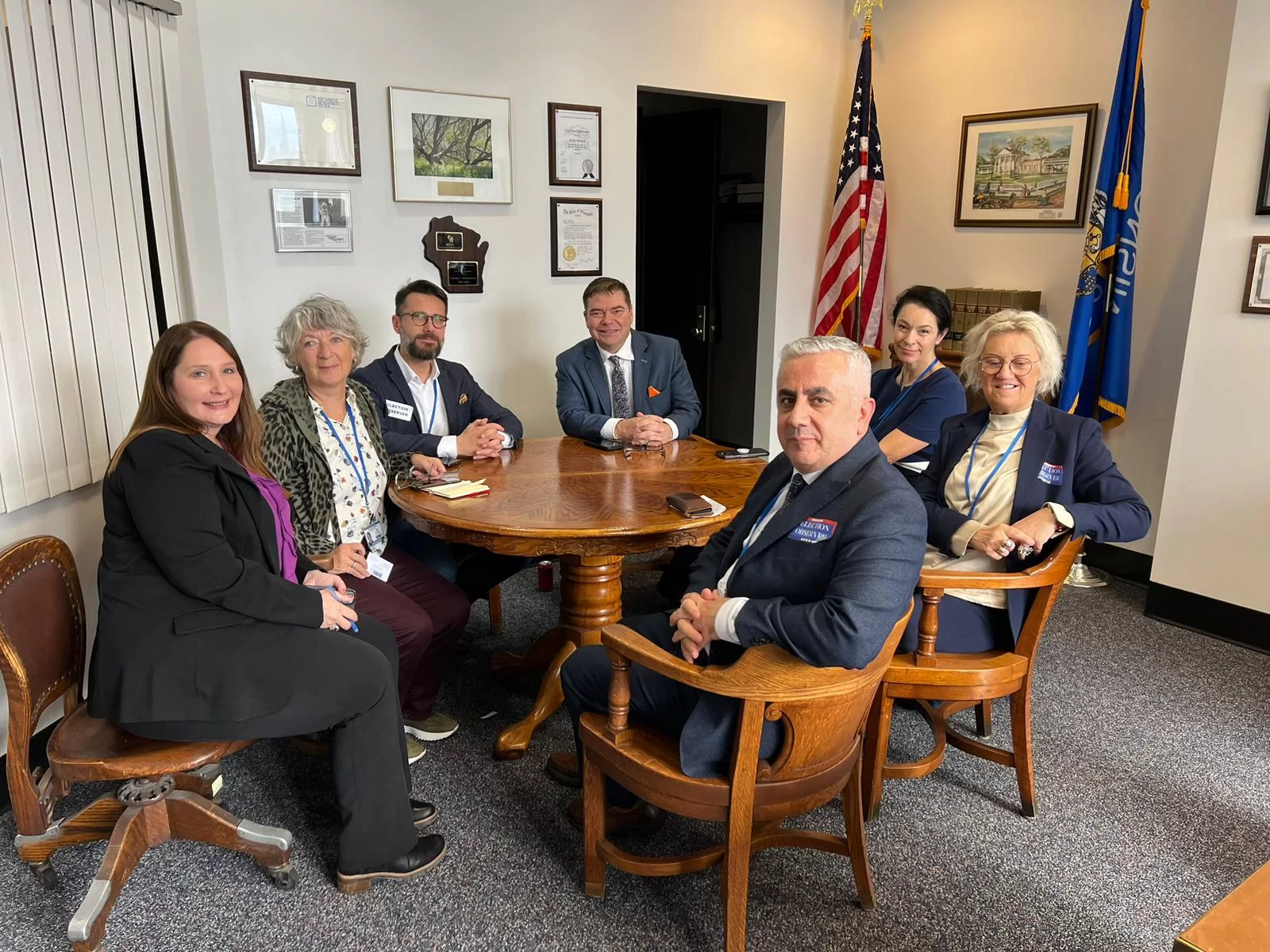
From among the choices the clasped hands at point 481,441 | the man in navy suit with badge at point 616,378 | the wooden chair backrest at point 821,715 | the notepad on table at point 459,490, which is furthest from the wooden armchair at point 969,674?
the clasped hands at point 481,441

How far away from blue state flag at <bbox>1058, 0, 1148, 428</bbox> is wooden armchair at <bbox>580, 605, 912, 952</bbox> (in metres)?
2.68

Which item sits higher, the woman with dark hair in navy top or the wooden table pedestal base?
the woman with dark hair in navy top

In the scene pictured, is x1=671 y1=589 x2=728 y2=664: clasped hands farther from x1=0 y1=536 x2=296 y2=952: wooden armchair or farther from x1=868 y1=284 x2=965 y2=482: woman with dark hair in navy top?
x1=868 y1=284 x2=965 y2=482: woman with dark hair in navy top

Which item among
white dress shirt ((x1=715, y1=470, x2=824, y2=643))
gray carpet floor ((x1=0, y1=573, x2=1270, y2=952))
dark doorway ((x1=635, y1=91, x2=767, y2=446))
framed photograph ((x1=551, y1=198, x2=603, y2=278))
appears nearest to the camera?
white dress shirt ((x1=715, y1=470, x2=824, y2=643))

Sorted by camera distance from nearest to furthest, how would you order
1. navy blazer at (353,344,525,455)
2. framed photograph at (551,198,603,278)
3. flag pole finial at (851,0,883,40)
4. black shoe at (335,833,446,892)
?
black shoe at (335,833,446,892) < navy blazer at (353,344,525,455) < framed photograph at (551,198,603,278) < flag pole finial at (851,0,883,40)

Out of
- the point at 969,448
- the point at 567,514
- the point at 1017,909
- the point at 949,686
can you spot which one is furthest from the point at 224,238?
the point at 1017,909

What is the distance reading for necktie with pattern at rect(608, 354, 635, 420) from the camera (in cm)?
370

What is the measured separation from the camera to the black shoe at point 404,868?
2.09 m

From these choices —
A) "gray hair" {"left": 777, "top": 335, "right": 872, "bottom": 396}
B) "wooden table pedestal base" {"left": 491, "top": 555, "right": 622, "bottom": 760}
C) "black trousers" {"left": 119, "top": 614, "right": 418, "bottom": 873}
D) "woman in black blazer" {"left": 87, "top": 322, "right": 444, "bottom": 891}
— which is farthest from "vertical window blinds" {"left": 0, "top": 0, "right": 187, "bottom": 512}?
"gray hair" {"left": 777, "top": 335, "right": 872, "bottom": 396}

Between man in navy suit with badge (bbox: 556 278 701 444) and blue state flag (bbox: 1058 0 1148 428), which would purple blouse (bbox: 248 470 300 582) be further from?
blue state flag (bbox: 1058 0 1148 428)

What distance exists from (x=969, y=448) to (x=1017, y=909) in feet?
4.05

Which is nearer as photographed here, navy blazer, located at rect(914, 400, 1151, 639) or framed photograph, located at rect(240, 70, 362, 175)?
navy blazer, located at rect(914, 400, 1151, 639)

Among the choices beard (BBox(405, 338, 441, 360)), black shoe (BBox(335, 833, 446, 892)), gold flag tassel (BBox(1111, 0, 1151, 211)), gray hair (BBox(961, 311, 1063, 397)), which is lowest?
black shoe (BBox(335, 833, 446, 892))

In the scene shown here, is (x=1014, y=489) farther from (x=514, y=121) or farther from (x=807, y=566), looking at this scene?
(x=514, y=121)
